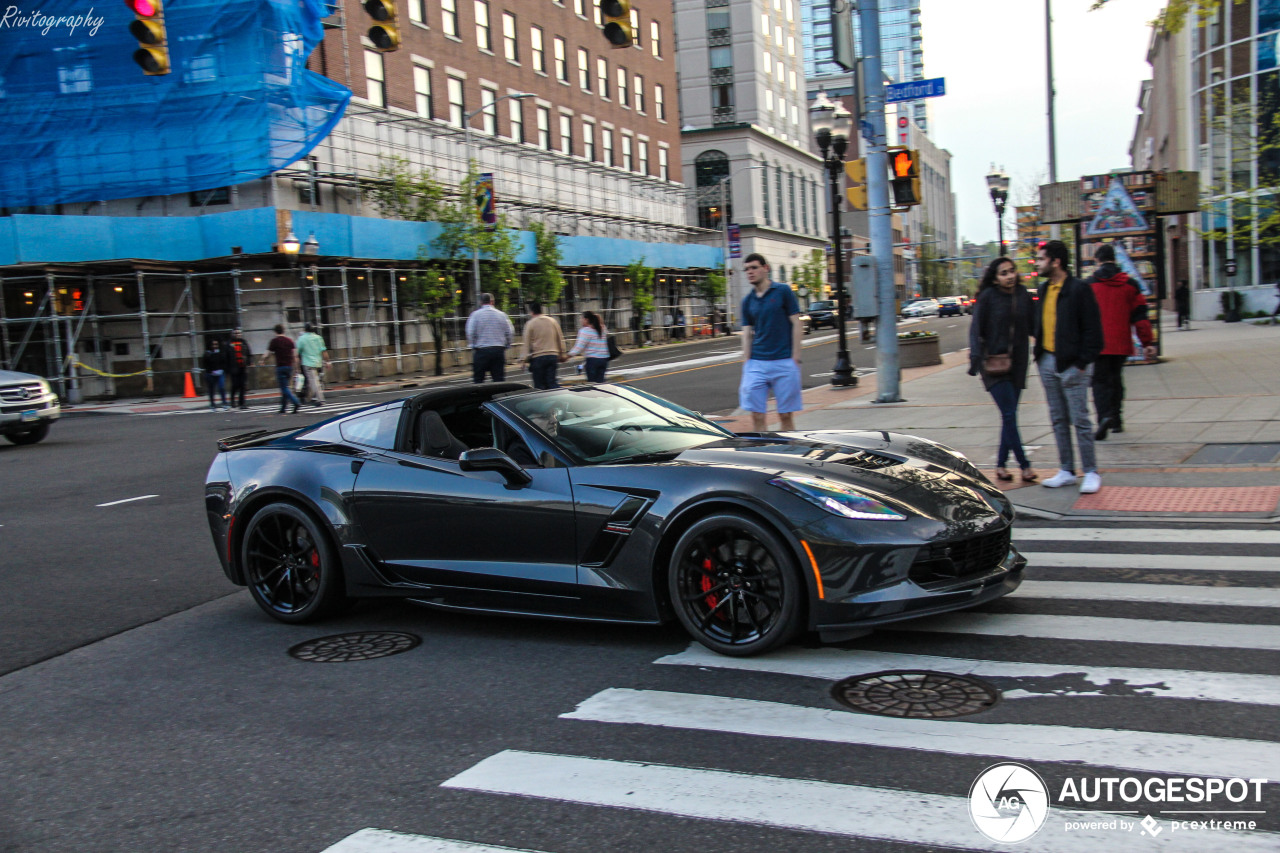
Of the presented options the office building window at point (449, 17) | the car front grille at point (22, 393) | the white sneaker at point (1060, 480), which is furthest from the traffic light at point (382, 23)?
the office building window at point (449, 17)

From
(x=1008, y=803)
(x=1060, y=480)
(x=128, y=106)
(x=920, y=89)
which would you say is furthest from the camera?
(x=128, y=106)

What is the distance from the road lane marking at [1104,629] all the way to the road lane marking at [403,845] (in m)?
2.30

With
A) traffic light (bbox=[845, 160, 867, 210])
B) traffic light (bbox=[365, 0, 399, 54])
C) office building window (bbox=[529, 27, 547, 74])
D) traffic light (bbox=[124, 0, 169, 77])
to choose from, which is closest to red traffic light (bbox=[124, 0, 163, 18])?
traffic light (bbox=[124, 0, 169, 77])

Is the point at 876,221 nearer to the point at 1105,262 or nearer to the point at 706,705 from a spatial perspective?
the point at 1105,262

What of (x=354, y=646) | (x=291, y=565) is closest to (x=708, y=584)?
(x=354, y=646)

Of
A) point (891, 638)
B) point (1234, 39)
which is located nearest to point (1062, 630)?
point (891, 638)

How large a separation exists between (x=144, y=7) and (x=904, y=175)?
31.7 ft

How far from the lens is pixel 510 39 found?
48.2 meters

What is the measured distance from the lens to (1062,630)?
5.05m

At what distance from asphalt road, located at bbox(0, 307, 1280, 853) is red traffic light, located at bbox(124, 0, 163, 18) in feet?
27.0

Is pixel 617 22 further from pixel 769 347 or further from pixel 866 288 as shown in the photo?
pixel 769 347

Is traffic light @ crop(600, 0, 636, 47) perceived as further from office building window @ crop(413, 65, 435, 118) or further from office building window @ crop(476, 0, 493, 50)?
office building window @ crop(476, 0, 493, 50)

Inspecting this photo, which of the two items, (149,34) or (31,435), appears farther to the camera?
(31,435)

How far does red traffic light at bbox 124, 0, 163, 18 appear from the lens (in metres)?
12.2
